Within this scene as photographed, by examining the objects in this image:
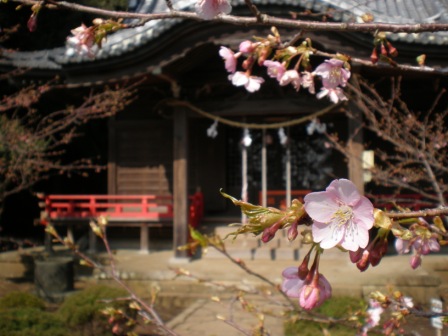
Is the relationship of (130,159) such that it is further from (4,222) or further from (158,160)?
(4,222)

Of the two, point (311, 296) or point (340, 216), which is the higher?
point (340, 216)

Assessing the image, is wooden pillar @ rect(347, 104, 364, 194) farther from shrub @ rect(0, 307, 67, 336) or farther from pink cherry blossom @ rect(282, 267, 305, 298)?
pink cherry blossom @ rect(282, 267, 305, 298)

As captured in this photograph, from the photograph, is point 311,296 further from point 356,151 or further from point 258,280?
point 356,151

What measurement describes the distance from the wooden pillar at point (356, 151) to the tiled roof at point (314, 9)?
132 centimetres

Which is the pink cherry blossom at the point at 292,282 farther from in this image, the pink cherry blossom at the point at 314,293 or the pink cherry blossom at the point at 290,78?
the pink cherry blossom at the point at 290,78

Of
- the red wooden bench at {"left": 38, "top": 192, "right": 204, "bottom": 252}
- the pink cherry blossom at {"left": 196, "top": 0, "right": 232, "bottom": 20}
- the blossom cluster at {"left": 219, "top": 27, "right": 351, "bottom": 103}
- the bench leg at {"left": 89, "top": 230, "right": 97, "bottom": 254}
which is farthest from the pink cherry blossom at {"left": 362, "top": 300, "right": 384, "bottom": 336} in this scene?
the bench leg at {"left": 89, "top": 230, "right": 97, "bottom": 254}

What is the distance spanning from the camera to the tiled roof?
20.5 feet

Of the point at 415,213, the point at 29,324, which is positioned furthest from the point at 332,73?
the point at 29,324

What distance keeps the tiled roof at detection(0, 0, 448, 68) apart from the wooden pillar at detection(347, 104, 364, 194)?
1325 mm

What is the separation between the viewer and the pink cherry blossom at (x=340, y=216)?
0.95 m

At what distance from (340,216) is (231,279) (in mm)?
6052

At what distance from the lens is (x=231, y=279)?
22.5 feet

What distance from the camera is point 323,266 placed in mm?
7445

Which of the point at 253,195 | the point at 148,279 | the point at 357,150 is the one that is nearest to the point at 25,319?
the point at 148,279
